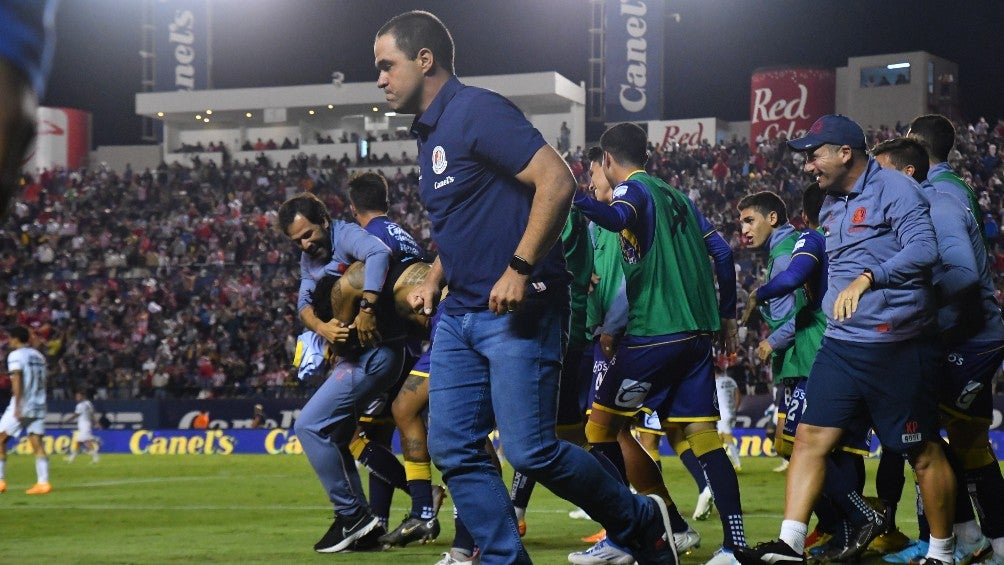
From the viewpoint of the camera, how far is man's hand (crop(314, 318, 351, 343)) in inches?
311

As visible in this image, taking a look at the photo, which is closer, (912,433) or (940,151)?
(912,433)

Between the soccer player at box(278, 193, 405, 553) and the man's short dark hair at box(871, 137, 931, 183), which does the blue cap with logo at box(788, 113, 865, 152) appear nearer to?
the man's short dark hair at box(871, 137, 931, 183)

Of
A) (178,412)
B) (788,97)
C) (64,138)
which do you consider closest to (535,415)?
(178,412)

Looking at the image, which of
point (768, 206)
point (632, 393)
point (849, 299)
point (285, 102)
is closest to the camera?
point (849, 299)

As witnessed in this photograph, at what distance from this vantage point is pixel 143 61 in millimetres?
55406

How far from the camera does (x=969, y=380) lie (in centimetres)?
682

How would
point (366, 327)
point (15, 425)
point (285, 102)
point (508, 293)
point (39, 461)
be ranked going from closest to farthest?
point (508, 293)
point (366, 327)
point (39, 461)
point (15, 425)
point (285, 102)

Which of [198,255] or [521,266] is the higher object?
[198,255]

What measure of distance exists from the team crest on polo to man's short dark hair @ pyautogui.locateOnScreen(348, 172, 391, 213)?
3391 millimetres

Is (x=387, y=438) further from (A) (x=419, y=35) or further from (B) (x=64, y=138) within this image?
(B) (x=64, y=138)

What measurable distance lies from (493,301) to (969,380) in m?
3.39

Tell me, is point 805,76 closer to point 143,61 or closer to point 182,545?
point 143,61

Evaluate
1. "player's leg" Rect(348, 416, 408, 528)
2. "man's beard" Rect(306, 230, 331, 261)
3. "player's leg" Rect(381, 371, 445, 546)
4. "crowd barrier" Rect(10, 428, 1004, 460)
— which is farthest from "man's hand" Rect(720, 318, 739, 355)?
"crowd barrier" Rect(10, 428, 1004, 460)

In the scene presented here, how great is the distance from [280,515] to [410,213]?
92.1 ft
